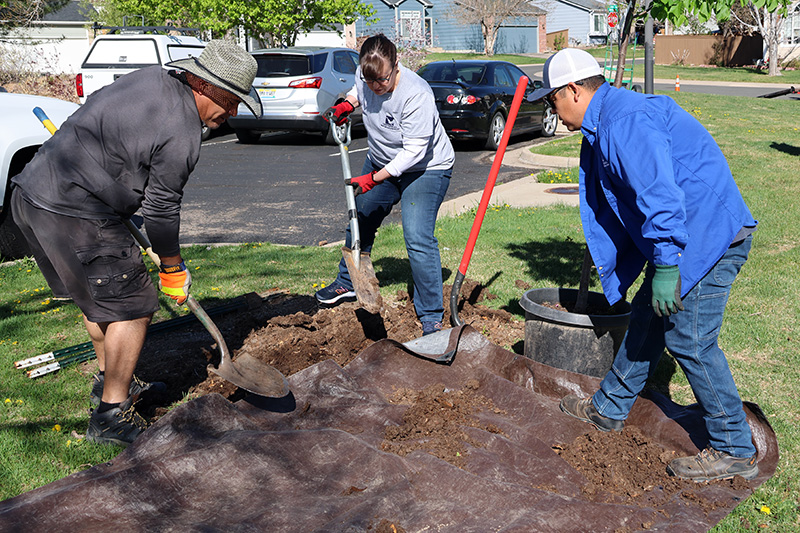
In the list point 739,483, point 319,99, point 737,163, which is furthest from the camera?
point 319,99

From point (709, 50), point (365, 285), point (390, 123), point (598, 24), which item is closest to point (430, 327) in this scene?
point (365, 285)

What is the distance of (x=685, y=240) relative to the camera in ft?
9.43

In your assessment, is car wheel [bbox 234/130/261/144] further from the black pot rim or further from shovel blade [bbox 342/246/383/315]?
the black pot rim

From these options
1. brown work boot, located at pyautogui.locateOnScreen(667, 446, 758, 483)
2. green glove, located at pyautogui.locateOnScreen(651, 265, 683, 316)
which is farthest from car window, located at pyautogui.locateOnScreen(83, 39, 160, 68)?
brown work boot, located at pyautogui.locateOnScreen(667, 446, 758, 483)

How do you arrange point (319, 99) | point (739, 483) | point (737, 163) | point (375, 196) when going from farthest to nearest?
1. point (319, 99)
2. point (737, 163)
3. point (375, 196)
4. point (739, 483)

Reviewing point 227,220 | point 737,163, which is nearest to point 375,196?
point 227,220

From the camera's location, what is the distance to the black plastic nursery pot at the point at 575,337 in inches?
158

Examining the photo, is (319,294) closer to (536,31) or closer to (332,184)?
(332,184)

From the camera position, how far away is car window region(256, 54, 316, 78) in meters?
14.3

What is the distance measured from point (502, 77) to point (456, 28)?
157 feet

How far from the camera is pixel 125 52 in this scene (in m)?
14.9

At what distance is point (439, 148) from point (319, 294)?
1.54 m

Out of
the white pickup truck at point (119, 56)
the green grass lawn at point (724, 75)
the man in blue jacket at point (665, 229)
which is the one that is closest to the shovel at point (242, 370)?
the man in blue jacket at point (665, 229)

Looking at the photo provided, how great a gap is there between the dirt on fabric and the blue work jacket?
88 cm
